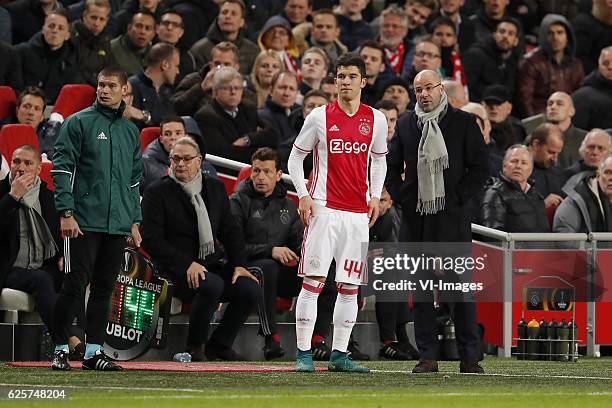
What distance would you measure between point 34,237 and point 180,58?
5739 millimetres

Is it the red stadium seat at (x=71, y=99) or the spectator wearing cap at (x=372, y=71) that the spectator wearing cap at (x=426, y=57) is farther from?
the red stadium seat at (x=71, y=99)

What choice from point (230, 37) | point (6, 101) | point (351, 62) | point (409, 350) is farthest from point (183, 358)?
point (230, 37)

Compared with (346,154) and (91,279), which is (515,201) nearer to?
(346,154)

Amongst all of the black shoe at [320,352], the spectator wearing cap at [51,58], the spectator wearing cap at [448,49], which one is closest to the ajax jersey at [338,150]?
the black shoe at [320,352]

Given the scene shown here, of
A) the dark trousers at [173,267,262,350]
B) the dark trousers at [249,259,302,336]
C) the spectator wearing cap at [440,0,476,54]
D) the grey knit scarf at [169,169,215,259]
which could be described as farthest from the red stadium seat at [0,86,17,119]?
the spectator wearing cap at [440,0,476,54]

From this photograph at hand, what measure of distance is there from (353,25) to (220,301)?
740 cm

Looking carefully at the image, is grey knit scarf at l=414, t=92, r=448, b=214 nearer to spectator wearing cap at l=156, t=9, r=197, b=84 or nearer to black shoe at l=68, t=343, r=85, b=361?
black shoe at l=68, t=343, r=85, b=361

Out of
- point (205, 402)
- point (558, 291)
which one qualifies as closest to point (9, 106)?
point (558, 291)

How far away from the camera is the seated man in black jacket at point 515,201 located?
1486cm

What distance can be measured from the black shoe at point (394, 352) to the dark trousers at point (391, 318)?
3.2 inches

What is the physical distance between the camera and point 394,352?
1345 cm

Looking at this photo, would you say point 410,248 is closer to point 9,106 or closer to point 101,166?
point 101,166

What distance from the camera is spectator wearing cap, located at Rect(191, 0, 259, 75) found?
17406 millimetres

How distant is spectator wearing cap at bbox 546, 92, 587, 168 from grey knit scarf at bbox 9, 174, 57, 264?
761cm
